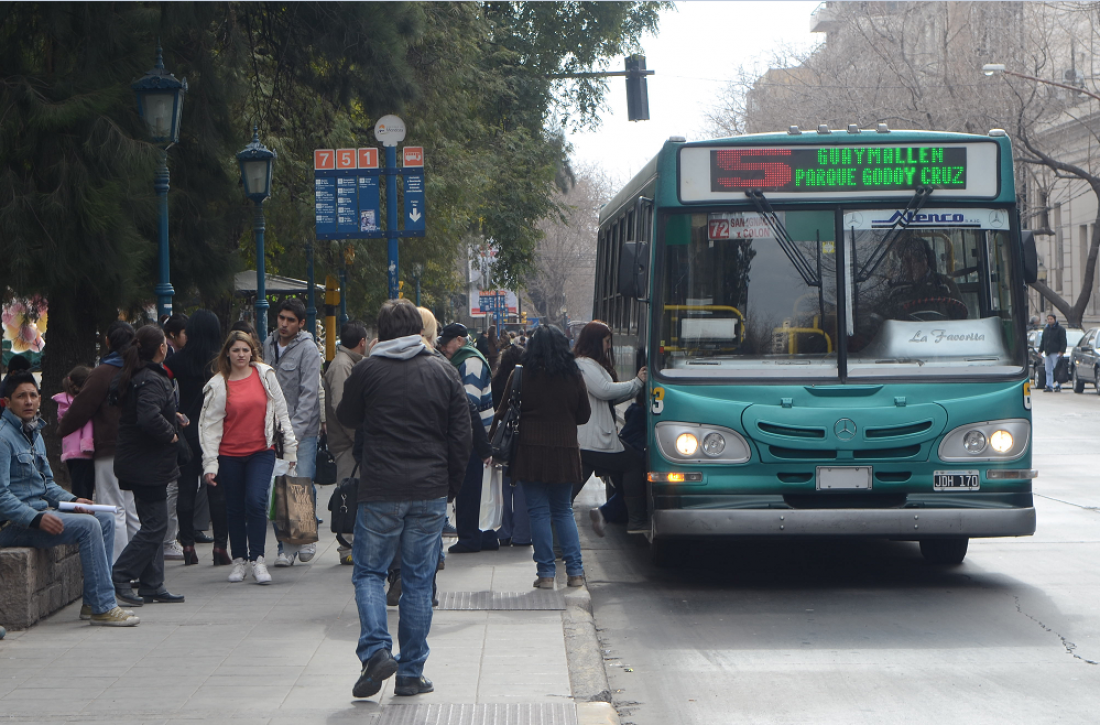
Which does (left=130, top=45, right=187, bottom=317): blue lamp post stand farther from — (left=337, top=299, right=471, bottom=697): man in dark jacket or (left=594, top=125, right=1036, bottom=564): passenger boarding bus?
(left=337, top=299, right=471, bottom=697): man in dark jacket

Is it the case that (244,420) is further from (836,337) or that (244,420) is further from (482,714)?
(836,337)

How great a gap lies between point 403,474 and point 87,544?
7.81ft

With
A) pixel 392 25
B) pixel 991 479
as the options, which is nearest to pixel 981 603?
pixel 991 479

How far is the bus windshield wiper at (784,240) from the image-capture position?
333 inches

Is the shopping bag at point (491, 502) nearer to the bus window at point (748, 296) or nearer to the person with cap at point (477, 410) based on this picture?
the person with cap at point (477, 410)

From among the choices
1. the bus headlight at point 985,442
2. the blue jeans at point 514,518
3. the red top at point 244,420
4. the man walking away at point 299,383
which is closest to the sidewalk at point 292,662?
the red top at point 244,420

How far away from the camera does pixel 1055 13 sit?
37.5 m

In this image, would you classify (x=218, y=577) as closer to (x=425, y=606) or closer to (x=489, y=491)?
(x=489, y=491)

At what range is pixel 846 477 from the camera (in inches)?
320

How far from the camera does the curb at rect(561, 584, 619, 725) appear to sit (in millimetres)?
5520

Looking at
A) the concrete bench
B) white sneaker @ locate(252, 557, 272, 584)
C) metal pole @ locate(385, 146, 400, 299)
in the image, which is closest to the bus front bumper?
white sneaker @ locate(252, 557, 272, 584)

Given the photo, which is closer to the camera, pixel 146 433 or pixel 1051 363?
pixel 146 433

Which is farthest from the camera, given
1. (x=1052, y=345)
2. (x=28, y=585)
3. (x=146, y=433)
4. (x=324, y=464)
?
(x=1052, y=345)

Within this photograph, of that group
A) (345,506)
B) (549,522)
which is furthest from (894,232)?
(345,506)
